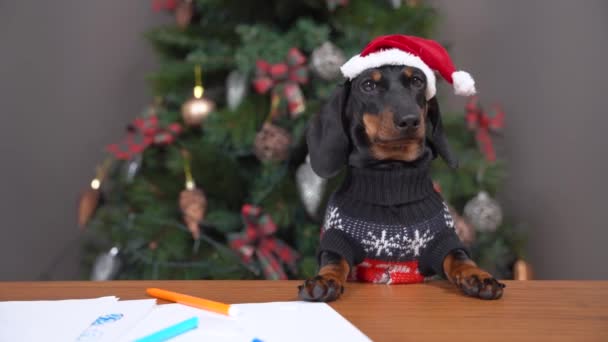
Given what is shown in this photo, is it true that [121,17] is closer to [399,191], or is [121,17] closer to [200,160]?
[200,160]

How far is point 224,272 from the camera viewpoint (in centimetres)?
155

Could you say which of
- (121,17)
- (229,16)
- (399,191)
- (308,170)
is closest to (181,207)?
(308,170)

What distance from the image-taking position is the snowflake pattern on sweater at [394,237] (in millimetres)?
889

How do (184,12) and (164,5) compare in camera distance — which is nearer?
(184,12)

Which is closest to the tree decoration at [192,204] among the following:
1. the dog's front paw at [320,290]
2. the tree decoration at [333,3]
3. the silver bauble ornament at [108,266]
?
the silver bauble ornament at [108,266]

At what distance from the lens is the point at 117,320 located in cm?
53

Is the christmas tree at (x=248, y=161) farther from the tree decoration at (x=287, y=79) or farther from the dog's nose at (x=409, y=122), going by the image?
the dog's nose at (x=409, y=122)

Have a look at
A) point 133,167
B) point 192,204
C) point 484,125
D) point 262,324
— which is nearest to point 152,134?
point 133,167

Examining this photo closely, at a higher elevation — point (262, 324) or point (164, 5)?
point (164, 5)

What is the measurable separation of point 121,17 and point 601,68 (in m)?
1.63

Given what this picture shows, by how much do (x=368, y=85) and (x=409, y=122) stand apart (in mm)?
135

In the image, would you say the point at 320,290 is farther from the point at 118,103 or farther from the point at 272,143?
the point at 118,103

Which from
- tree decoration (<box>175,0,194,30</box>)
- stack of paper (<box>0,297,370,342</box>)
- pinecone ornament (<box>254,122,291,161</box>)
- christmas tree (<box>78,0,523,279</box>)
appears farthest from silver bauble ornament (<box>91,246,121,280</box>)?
stack of paper (<box>0,297,370,342</box>)

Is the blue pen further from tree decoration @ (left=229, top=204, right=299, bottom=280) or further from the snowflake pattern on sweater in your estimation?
tree decoration @ (left=229, top=204, right=299, bottom=280)
